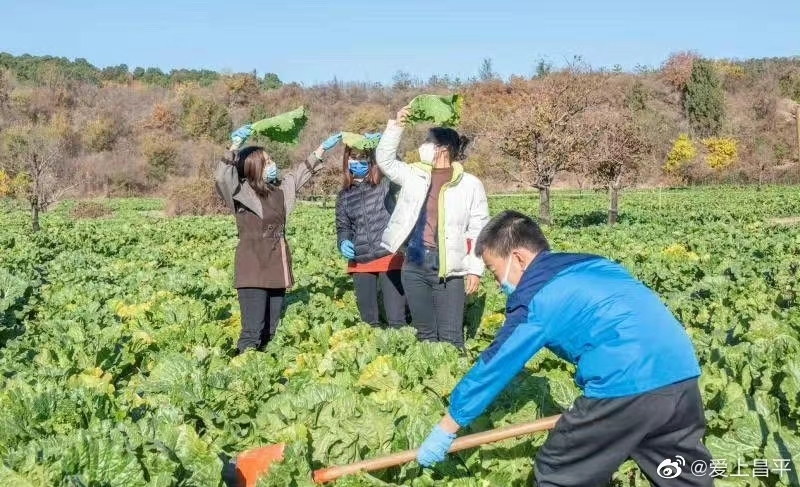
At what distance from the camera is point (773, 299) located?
712 cm

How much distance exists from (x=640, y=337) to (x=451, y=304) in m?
2.79

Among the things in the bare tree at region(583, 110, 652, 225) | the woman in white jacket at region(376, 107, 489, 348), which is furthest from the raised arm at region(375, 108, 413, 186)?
the bare tree at region(583, 110, 652, 225)

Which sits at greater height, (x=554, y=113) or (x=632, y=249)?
(x=554, y=113)

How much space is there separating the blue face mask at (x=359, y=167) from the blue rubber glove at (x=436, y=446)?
335 cm

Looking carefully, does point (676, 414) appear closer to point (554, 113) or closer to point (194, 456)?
point (194, 456)

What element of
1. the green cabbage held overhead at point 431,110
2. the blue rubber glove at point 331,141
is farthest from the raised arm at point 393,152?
the blue rubber glove at point 331,141

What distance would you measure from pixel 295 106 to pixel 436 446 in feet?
295

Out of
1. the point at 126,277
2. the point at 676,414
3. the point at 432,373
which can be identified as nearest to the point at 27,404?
the point at 432,373

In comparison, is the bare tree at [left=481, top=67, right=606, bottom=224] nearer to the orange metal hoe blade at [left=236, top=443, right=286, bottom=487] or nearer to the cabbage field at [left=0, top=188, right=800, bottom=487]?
the cabbage field at [left=0, top=188, right=800, bottom=487]

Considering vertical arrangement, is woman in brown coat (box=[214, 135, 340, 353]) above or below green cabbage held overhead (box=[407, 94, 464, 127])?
below

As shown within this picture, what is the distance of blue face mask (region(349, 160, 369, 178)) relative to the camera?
6.01m

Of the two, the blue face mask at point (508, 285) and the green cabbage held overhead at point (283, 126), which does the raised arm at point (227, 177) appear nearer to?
the green cabbage held overhead at point (283, 126)

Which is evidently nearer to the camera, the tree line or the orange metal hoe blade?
the orange metal hoe blade

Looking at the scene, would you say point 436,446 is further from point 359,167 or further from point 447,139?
point 359,167
